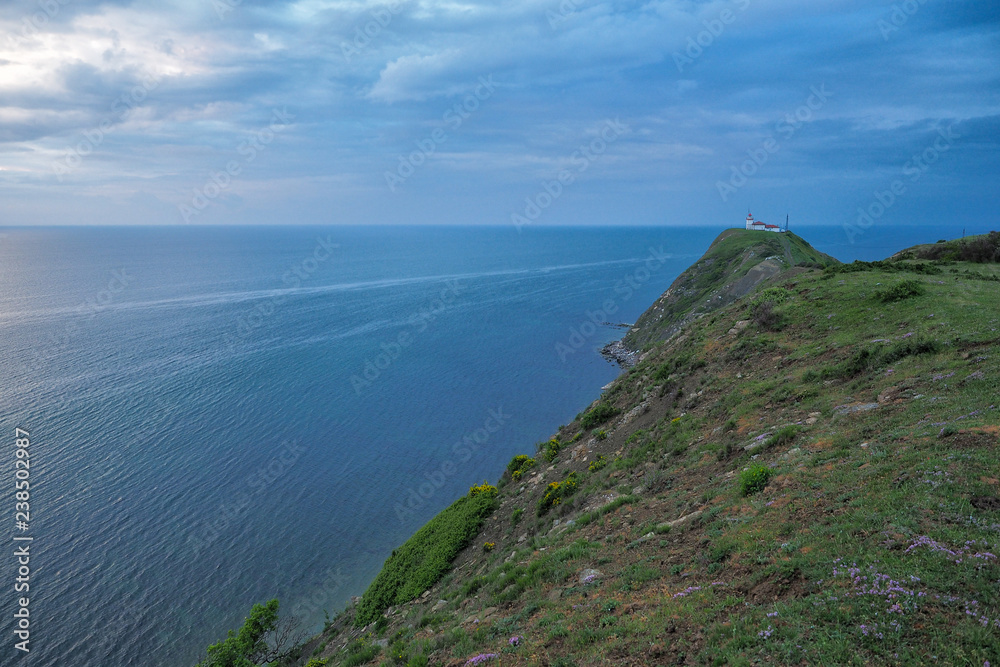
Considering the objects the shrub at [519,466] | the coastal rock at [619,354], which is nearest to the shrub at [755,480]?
the shrub at [519,466]

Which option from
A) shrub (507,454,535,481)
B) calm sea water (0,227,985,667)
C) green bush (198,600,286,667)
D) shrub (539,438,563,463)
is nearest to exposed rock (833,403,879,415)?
shrub (539,438,563,463)

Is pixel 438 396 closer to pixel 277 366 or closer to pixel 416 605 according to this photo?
pixel 277 366

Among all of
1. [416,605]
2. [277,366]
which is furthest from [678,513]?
[277,366]

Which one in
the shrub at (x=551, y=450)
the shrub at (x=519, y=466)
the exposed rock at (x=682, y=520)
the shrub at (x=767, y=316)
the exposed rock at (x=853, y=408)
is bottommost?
the shrub at (x=519, y=466)

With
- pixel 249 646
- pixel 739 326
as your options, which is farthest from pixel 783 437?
pixel 249 646

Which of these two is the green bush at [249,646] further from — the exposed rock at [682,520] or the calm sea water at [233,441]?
the exposed rock at [682,520]

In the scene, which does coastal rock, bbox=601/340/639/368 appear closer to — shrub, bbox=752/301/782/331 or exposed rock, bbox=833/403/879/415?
shrub, bbox=752/301/782/331

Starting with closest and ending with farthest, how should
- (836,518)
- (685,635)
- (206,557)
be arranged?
(685,635)
(836,518)
(206,557)

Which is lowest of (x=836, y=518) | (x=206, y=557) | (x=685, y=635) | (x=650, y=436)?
(x=206, y=557)
